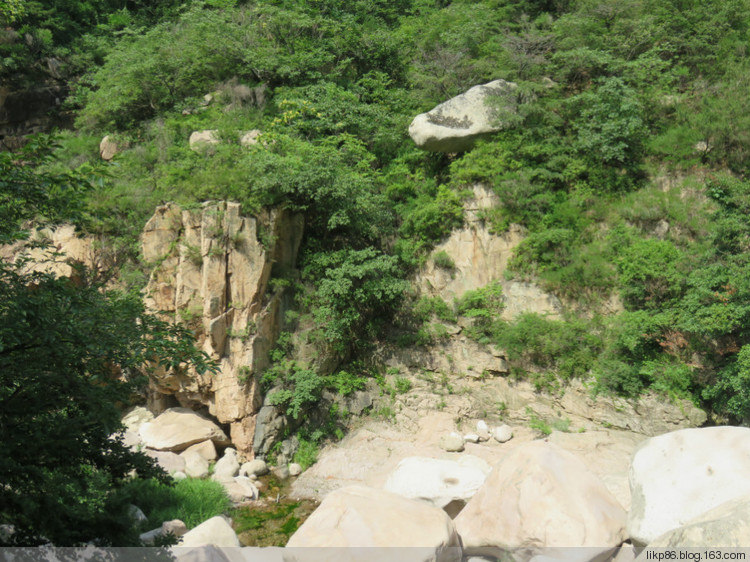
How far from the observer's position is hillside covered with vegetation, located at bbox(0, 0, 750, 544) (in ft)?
35.8

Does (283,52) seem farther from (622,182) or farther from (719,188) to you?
(719,188)

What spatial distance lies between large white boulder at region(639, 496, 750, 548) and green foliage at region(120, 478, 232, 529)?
Result: 7.22 m

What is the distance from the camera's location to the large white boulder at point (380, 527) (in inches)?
241

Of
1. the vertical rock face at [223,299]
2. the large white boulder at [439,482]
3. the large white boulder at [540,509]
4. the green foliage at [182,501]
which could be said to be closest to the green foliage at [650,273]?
the large white boulder at [540,509]

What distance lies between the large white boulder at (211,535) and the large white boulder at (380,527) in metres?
1.57

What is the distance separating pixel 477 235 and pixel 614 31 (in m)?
7.94

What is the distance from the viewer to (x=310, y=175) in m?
12.0

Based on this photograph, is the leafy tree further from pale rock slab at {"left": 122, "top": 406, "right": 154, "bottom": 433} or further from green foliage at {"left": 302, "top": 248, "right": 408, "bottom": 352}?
pale rock slab at {"left": 122, "top": 406, "right": 154, "bottom": 433}

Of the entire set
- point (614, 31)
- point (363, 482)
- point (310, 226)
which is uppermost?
point (614, 31)

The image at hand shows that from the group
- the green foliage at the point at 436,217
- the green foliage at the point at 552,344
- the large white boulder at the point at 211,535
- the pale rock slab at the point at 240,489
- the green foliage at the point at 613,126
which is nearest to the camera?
the large white boulder at the point at 211,535

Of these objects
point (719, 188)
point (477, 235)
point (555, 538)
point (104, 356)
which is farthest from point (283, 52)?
point (555, 538)

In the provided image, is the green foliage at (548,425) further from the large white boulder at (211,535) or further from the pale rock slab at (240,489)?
the large white boulder at (211,535)

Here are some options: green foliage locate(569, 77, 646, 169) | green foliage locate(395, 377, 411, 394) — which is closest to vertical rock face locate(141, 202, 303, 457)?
green foliage locate(395, 377, 411, 394)

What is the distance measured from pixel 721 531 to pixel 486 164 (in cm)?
1053
